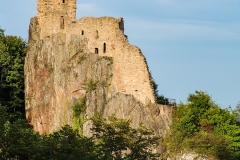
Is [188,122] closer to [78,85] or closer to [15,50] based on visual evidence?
[78,85]

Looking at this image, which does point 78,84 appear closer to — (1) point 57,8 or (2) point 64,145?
(1) point 57,8

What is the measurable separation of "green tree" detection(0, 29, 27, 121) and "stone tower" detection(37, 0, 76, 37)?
339cm

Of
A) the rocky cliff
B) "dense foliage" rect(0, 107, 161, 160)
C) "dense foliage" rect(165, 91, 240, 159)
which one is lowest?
"dense foliage" rect(0, 107, 161, 160)

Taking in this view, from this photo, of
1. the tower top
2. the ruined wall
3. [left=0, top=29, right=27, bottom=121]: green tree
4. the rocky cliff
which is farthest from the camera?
[left=0, top=29, right=27, bottom=121]: green tree

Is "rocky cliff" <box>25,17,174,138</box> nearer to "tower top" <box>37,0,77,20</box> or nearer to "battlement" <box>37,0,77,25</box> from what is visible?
"battlement" <box>37,0,77,25</box>

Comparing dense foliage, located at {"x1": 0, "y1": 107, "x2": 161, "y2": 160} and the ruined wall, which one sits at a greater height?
the ruined wall

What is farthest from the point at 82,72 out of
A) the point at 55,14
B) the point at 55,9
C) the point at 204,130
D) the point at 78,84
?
the point at 204,130

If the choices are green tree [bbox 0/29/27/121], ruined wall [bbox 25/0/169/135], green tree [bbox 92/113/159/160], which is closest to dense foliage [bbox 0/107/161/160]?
green tree [bbox 92/113/159/160]

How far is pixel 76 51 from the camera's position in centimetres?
7325

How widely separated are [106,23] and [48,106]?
23.3 ft

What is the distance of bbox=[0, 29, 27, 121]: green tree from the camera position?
76.4 m

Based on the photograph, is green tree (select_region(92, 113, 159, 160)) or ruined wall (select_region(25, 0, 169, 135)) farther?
ruined wall (select_region(25, 0, 169, 135))

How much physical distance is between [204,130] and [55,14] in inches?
530

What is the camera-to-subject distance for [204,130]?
68750 millimetres
